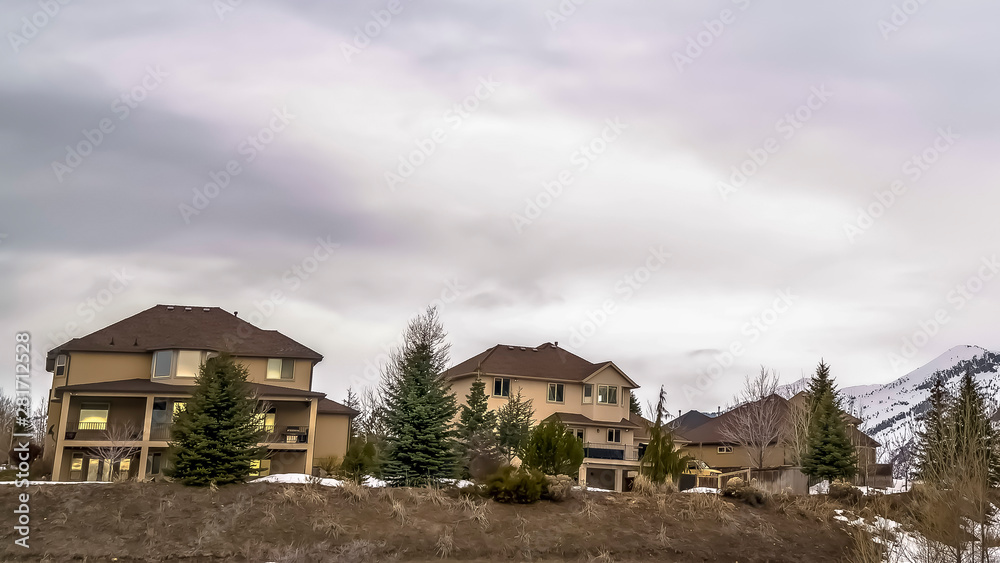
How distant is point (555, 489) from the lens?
3089cm

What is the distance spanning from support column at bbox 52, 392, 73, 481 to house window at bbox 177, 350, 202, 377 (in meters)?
5.31

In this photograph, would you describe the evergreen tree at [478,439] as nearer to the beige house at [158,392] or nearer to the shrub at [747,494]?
the beige house at [158,392]

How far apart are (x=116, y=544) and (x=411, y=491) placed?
9.86 meters

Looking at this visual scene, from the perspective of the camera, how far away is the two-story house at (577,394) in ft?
176

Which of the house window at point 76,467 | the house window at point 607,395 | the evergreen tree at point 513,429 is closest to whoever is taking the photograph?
the house window at point 76,467

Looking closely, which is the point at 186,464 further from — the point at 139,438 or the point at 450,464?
the point at 139,438

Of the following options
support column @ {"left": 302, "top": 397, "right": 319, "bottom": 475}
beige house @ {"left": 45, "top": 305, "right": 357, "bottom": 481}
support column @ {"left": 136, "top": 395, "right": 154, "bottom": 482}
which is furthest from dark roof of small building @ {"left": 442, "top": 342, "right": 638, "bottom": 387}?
support column @ {"left": 136, "top": 395, "right": 154, "bottom": 482}

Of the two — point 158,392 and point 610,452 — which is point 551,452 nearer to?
point 610,452

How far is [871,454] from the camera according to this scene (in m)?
63.0

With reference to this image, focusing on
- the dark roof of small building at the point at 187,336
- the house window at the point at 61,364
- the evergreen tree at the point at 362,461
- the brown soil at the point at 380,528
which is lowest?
the brown soil at the point at 380,528

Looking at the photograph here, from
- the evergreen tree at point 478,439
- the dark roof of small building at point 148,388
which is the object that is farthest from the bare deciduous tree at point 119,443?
the evergreen tree at point 478,439

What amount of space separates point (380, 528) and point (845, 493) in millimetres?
20934

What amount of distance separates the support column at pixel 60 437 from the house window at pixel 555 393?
95.3 ft

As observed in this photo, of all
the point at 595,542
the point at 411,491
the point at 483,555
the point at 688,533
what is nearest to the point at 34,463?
the point at 411,491
